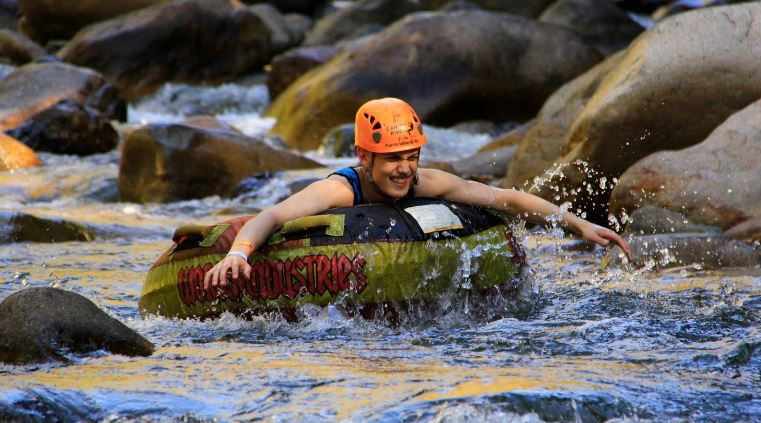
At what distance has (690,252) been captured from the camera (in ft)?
26.1

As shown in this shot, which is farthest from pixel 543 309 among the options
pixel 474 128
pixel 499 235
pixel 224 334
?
pixel 474 128

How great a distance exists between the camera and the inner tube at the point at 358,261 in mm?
5812

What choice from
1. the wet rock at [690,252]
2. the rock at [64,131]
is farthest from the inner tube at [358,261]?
the rock at [64,131]

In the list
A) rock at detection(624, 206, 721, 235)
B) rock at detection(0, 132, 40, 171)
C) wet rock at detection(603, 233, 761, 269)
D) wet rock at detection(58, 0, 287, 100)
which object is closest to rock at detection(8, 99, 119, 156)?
rock at detection(0, 132, 40, 171)

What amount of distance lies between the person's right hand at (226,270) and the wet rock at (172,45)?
17232 mm

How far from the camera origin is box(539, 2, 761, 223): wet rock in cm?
998

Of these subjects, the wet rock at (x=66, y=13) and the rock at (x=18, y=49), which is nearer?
the rock at (x=18, y=49)

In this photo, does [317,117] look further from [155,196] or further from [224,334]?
[224,334]

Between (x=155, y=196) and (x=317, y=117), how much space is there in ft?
16.3

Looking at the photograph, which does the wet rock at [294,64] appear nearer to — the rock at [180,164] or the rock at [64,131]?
the rock at [64,131]

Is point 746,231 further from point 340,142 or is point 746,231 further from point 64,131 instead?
point 64,131

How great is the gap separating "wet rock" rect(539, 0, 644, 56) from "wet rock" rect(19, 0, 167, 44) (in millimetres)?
9014

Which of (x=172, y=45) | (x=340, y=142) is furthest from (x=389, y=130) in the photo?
(x=172, y=45)

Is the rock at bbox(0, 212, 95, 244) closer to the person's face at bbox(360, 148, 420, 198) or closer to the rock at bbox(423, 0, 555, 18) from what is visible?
the person's face at bbox(360, 148, 420, 198)
